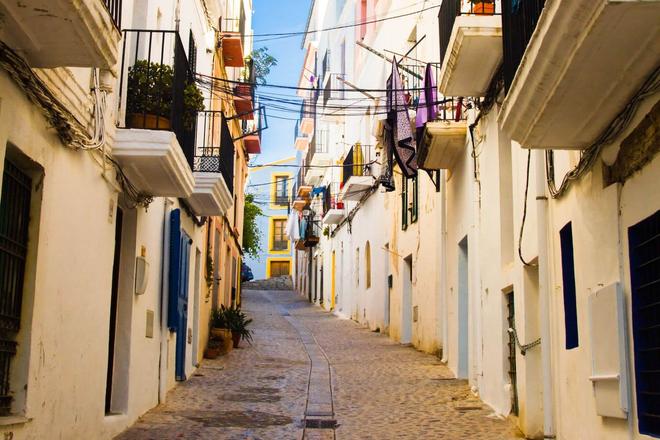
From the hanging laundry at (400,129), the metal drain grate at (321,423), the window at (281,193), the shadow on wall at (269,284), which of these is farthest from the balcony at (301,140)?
the metal drain grate at (321,423)

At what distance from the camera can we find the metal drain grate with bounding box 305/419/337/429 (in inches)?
393

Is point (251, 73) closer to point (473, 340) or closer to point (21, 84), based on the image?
point (473, 340)

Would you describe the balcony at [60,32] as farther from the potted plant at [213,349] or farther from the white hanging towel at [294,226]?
the white hanging towel at [294,226]

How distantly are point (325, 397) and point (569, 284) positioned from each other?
5066 millimetres

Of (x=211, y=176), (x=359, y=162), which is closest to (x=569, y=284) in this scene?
(x=211, y=176)

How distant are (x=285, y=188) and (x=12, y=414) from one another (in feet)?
193

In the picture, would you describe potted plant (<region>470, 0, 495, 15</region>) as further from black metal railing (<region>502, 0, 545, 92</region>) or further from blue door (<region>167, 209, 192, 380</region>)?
blue door (<region>167, 209, 192, 380</region>)

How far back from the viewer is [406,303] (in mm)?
19750

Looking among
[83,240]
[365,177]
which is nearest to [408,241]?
[365,177]

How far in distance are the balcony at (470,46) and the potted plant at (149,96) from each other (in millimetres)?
3602

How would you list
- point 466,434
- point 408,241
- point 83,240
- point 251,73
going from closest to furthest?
1. point 83,240
2. point 466,434
3. point 408,241
4. point 251,73

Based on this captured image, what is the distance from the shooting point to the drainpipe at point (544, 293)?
820 cm

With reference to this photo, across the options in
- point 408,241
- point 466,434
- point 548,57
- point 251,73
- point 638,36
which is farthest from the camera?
point 251,73

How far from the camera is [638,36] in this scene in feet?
16.2
